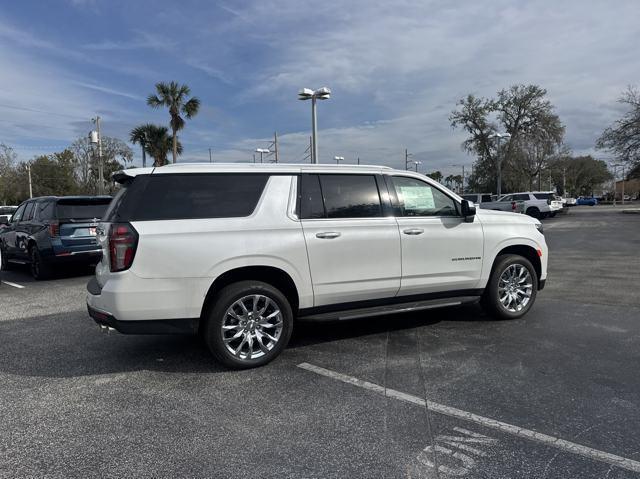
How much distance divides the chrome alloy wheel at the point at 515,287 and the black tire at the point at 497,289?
0.03 m

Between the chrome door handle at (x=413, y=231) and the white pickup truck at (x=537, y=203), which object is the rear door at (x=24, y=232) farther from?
the white pickup truck at (x=537, y=203)

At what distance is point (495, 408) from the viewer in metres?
3.53

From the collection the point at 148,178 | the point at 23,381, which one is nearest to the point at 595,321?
the point at 148,178

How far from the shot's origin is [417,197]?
5.33 metres

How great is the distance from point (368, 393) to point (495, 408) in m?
0.97

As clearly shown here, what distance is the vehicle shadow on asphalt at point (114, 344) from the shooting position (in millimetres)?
4574

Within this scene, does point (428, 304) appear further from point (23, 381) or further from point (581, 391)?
point (23, 381)

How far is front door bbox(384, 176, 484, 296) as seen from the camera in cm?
512

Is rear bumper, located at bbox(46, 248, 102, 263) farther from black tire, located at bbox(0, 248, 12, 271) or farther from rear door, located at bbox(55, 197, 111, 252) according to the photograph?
black tire, located at bbox(0, 248, 12, 271)

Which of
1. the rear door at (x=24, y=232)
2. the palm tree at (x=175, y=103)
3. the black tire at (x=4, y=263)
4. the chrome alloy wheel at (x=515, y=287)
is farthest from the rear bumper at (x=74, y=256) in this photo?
the palm tree at (x=175, y=103)

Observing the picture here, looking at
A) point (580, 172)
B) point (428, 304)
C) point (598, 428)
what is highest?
point (580, 172)

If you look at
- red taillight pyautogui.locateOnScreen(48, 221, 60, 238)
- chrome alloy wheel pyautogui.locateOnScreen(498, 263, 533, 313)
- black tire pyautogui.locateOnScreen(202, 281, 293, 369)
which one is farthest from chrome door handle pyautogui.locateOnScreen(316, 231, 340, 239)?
A: red taillight pyautogui.locateOnScreen(48, 221, 60, 238)

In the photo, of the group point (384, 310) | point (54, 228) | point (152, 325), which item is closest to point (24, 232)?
point (54, 228)

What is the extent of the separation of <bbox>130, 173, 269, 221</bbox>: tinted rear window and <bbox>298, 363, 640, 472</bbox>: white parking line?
1.72 meters
